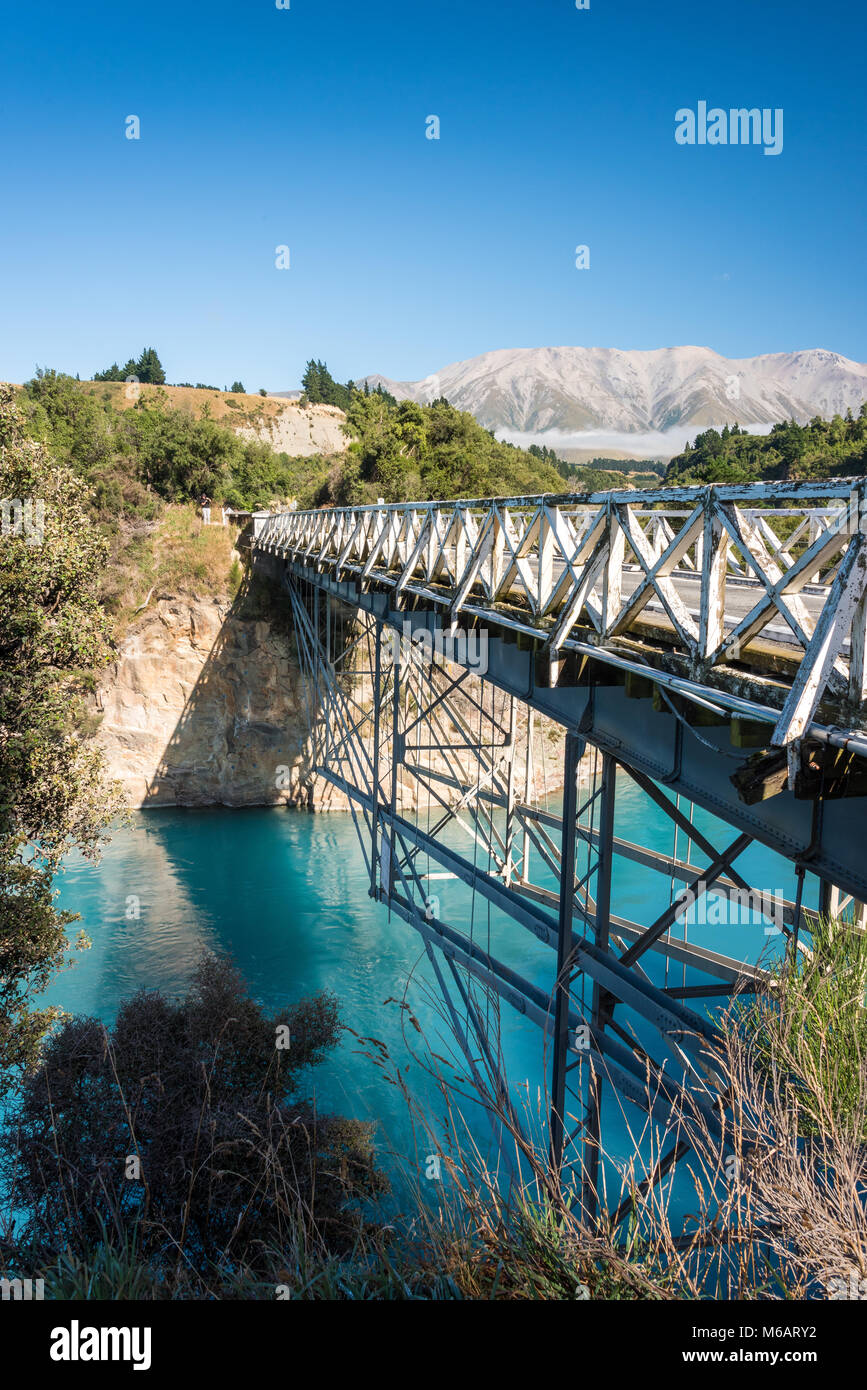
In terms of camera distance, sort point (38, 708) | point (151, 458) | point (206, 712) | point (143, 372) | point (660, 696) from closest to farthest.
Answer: point (660, 696) < point (38, 708) < point (206, 712) < point (151, 458) < point (143, 372)

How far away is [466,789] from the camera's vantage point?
36.9 ft

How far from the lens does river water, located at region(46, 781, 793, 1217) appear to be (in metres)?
12.0

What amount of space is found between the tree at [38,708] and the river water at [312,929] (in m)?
4.00

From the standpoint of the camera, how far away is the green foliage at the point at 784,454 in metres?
35.3

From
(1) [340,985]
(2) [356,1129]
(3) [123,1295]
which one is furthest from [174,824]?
(3) [123,1295]

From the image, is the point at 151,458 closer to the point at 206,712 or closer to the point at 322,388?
the point at 206,712

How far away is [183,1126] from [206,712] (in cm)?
1659

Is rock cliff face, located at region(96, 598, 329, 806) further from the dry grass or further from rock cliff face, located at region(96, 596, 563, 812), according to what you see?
the dry grass

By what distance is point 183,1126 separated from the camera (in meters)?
7.29

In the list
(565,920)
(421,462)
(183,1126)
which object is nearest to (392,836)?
(183,1126)

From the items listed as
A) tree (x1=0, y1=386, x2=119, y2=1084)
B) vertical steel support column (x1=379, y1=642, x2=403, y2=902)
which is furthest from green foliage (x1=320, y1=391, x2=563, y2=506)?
tree (x1=0, y1=386, x2=119, y2=1084)

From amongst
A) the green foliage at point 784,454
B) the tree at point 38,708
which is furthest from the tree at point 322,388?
the tree at point 38,708

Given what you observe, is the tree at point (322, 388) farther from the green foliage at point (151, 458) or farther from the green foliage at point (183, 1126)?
the green foliage at point (183, 1126)

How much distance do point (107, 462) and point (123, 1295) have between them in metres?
30.1
